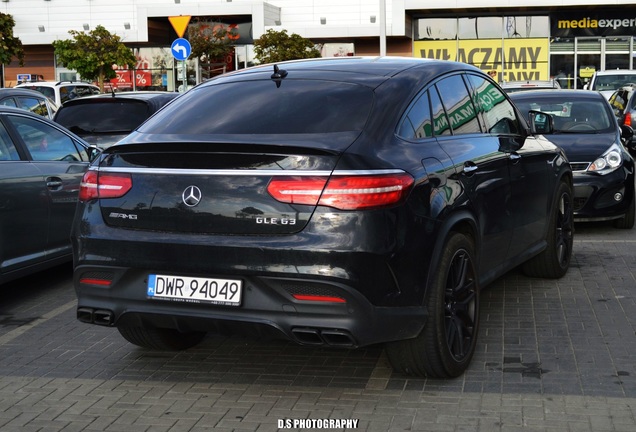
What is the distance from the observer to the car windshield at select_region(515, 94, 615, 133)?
11.2m

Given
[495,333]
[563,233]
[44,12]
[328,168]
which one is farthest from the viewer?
[44,12]

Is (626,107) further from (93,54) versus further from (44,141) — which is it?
(93,54)

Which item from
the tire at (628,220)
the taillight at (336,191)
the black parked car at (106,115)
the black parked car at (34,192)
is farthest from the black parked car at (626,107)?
the taillight at (336,191)

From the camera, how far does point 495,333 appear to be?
611cm

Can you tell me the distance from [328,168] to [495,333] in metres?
2.15

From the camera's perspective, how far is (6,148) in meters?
7.46

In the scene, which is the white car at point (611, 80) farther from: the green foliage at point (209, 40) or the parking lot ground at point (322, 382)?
the parking lot ground at point (322, 382)

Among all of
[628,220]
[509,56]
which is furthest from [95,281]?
[509,56]

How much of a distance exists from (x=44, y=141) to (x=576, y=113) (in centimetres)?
632

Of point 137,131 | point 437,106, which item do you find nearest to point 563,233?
point 437,106

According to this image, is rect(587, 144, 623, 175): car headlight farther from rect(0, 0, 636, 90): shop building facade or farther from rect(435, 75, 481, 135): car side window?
rect(0, 0, 636, 90): shop building facade

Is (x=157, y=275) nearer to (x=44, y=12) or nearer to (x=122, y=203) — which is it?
(x=122, y=203)

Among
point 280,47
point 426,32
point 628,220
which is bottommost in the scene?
point 628,220

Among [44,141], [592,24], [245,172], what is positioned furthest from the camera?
[592,24]
